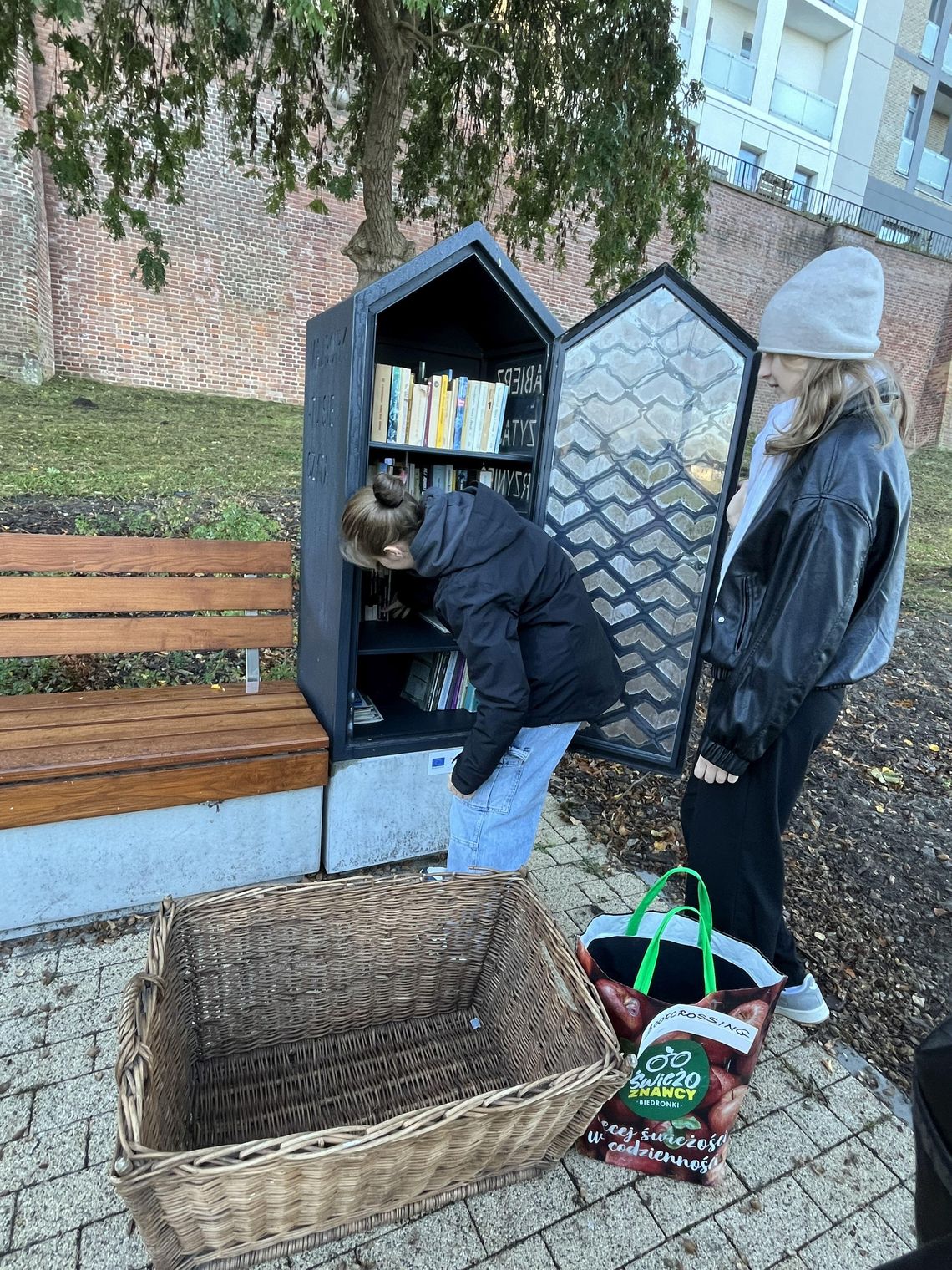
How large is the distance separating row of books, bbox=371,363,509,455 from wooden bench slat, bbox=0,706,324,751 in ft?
3.55

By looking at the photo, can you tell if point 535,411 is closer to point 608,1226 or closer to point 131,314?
point 608,1226

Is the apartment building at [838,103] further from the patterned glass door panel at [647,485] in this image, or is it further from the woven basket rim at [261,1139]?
the woven basket rim at [261,1139]

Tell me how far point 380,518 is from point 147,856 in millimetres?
1432

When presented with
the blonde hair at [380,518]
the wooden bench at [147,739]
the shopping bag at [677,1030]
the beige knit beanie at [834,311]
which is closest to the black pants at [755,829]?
the shopping bag at [677,1030]

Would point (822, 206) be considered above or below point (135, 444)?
above

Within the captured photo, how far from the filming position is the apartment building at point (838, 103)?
18.7 metres

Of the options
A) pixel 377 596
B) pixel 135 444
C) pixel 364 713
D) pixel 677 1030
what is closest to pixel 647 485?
pixel 377 596

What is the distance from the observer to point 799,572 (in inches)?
60.9

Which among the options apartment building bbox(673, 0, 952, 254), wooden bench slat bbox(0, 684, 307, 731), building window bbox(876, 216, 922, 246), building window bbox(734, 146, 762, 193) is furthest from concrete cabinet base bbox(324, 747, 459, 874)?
building window bbox(876, 216, 922, 246)

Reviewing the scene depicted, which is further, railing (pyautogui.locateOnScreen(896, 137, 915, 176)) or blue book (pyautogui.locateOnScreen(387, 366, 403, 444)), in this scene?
railing (pyautogui.locateOnScreen(896, 137, 915, 176))

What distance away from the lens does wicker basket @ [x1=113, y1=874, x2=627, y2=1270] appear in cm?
123

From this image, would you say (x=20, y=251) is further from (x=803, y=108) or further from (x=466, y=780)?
(x=803, y=108)

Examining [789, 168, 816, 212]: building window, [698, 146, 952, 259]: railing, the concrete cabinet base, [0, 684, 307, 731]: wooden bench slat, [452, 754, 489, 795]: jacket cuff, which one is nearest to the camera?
[452, 754, 489, 795]: jacket cuff

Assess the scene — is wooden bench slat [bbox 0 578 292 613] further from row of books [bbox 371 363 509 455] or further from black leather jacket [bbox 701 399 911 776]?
black leather jacket [bbox 701 399 911 776]
